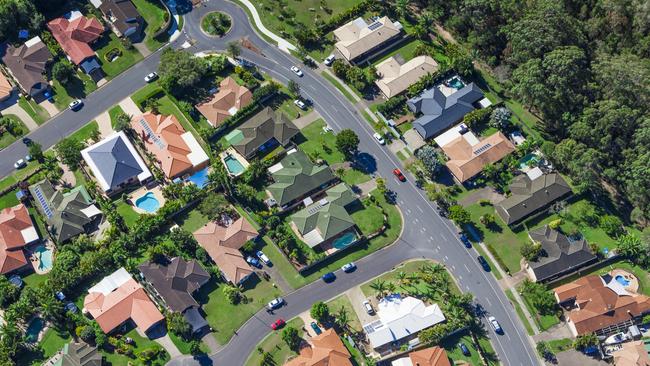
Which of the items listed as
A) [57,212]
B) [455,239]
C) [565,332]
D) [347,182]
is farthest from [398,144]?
[57,212]

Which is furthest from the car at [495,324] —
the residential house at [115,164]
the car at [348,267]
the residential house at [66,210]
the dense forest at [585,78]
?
the residential house at [66,210]

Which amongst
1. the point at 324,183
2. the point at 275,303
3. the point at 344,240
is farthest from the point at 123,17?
the point at 275,303

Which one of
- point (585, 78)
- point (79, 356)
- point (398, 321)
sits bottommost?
point (79, 356)

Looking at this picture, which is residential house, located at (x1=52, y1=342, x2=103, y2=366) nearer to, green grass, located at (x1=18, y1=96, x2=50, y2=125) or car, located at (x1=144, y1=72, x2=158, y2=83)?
green grass, located at (x1=18, y1=96, x2=50, y2=125)

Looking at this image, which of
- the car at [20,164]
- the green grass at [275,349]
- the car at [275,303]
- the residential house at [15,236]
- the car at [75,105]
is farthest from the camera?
the car at [75,105]

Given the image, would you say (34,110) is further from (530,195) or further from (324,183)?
(530,195)

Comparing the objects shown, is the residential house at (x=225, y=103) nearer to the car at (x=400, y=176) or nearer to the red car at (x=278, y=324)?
the car at (x=400, y=176)

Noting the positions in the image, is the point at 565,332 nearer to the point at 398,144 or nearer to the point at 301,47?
the point at 398,144

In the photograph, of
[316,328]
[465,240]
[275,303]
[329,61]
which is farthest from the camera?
[329,61]
